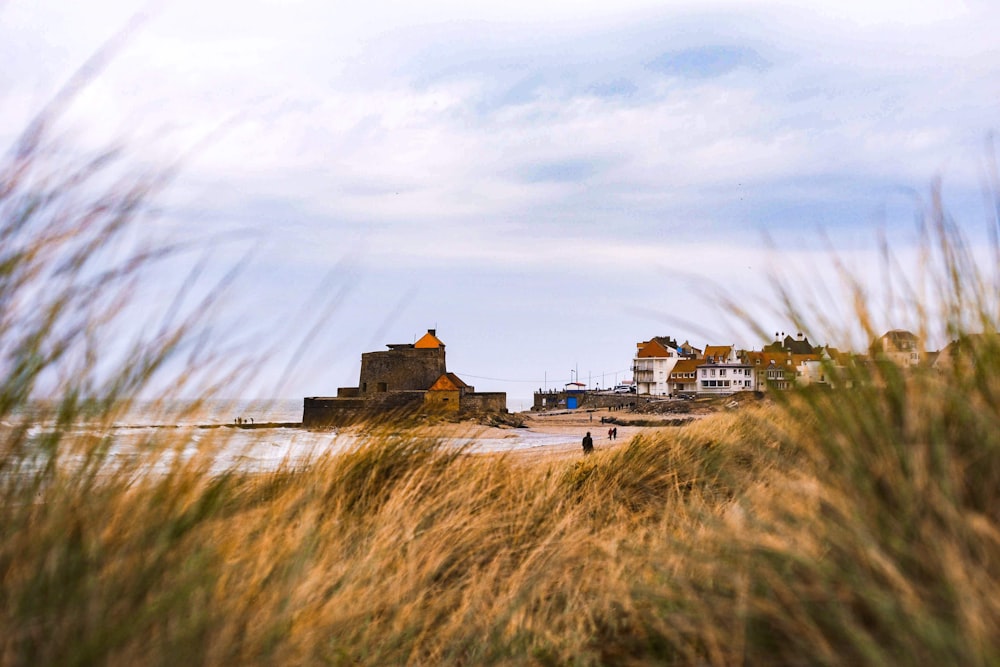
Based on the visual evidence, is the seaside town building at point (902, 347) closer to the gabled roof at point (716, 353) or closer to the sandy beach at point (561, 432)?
the sandy beach at point (561, 432)

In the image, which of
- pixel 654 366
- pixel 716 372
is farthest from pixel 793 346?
pixel 654 366

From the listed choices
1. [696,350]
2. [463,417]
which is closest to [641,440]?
[463,417]

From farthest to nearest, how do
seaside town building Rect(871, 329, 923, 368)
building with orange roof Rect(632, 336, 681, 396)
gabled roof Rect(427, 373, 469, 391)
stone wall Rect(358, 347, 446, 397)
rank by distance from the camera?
building with orange roof Rect(632, 336, 681, 396)
stone wall Rect(358, 347, 446, 397)
gabled roof Rect(427, 373, 469, 391)
seaside town building Rect(871, 329, 923, 368)

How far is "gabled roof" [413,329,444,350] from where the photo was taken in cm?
4253

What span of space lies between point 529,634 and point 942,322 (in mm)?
1569

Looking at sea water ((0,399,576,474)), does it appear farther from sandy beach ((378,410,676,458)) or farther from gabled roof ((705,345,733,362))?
gabled roof ((705,345,733,362))

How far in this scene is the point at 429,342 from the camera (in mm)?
43156

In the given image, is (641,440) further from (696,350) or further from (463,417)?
(696,350)

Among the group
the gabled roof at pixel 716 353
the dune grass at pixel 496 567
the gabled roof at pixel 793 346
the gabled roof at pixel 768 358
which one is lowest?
the dune grass at pixel 496 567

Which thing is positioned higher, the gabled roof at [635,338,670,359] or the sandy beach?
the gabled roof at [635,338,670,359]

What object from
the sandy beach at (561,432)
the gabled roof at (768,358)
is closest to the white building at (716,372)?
the sandy beach at (561,432)

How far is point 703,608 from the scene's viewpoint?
6.48ft

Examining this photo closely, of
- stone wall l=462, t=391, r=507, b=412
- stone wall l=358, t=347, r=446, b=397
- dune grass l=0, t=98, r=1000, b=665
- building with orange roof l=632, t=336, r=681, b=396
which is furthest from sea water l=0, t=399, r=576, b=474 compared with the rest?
building with orange roof l=632, t=336, r=681, b=396

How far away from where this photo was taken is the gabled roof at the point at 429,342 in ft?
140
